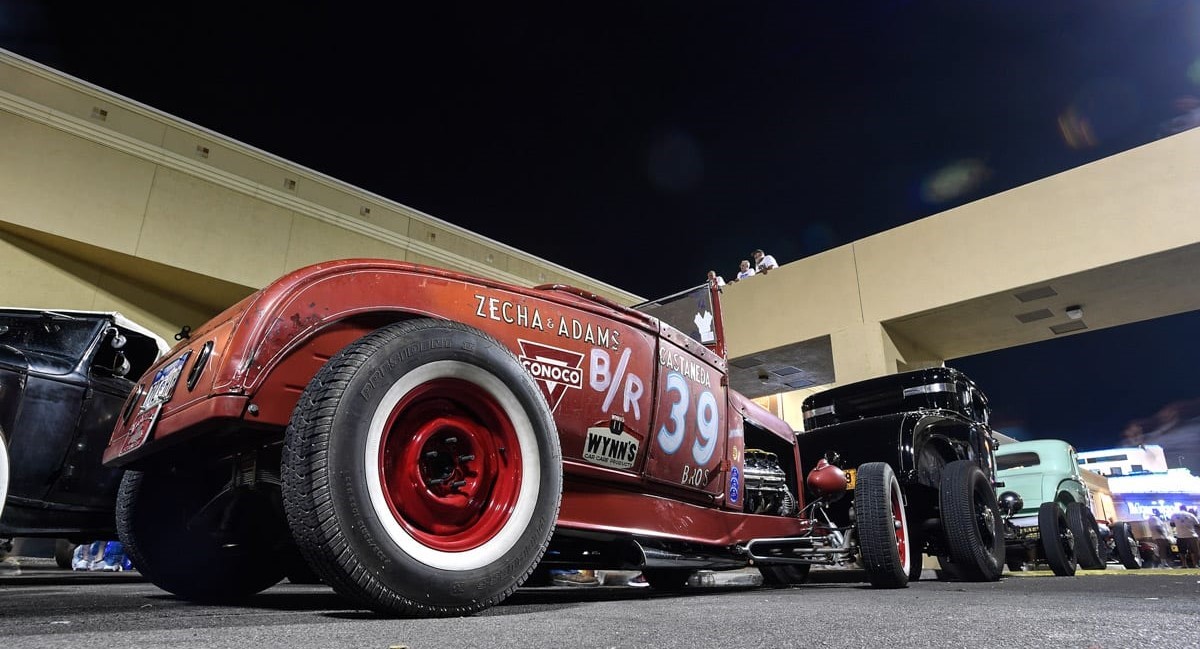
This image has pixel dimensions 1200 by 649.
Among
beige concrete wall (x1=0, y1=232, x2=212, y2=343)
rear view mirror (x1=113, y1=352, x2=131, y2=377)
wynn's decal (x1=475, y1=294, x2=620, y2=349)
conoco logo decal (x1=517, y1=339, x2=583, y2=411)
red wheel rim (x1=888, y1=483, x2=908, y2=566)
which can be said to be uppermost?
beige concrete wall (x1=0, y1=232, x2=212, y2=343)

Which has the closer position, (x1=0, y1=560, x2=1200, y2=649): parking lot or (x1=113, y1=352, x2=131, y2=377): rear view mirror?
(x1=0, y1=560, x2=1200, y2=649): parking lot

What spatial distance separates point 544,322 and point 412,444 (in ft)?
2.70

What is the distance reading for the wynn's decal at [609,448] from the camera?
8.96 ft

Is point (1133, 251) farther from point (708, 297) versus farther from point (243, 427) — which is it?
point (243, 427)

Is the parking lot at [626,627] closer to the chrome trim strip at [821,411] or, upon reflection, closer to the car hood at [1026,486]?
the chrome trim strip at [821,411]

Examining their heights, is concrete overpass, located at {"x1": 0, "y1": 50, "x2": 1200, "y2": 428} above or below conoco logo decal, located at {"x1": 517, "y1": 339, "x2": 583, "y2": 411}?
above

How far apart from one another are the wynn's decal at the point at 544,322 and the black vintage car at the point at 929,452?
2.80 meters

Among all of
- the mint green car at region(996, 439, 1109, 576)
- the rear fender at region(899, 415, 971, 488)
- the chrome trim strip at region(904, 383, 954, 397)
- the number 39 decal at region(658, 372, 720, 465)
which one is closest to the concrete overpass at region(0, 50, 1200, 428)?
the mint green car at region(996, 439, 1109, 576)

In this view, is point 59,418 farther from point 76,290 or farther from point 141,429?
point 76,290

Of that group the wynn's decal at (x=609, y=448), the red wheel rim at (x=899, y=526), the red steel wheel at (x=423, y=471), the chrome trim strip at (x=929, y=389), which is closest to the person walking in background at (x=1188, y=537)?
the chrome trim strip at (x=929, y=389)

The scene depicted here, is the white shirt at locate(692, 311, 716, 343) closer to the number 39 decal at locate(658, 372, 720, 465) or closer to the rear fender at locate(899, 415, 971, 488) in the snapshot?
the number 39 decal at locate(658, 372, 720, 465)

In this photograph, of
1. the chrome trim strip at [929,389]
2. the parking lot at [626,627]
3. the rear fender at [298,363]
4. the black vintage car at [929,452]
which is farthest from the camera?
the chrome trim strip at [929,389]

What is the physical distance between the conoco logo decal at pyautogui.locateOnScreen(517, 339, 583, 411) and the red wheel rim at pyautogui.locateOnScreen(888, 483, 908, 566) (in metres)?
2.95

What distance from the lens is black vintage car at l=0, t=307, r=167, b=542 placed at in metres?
3.98
